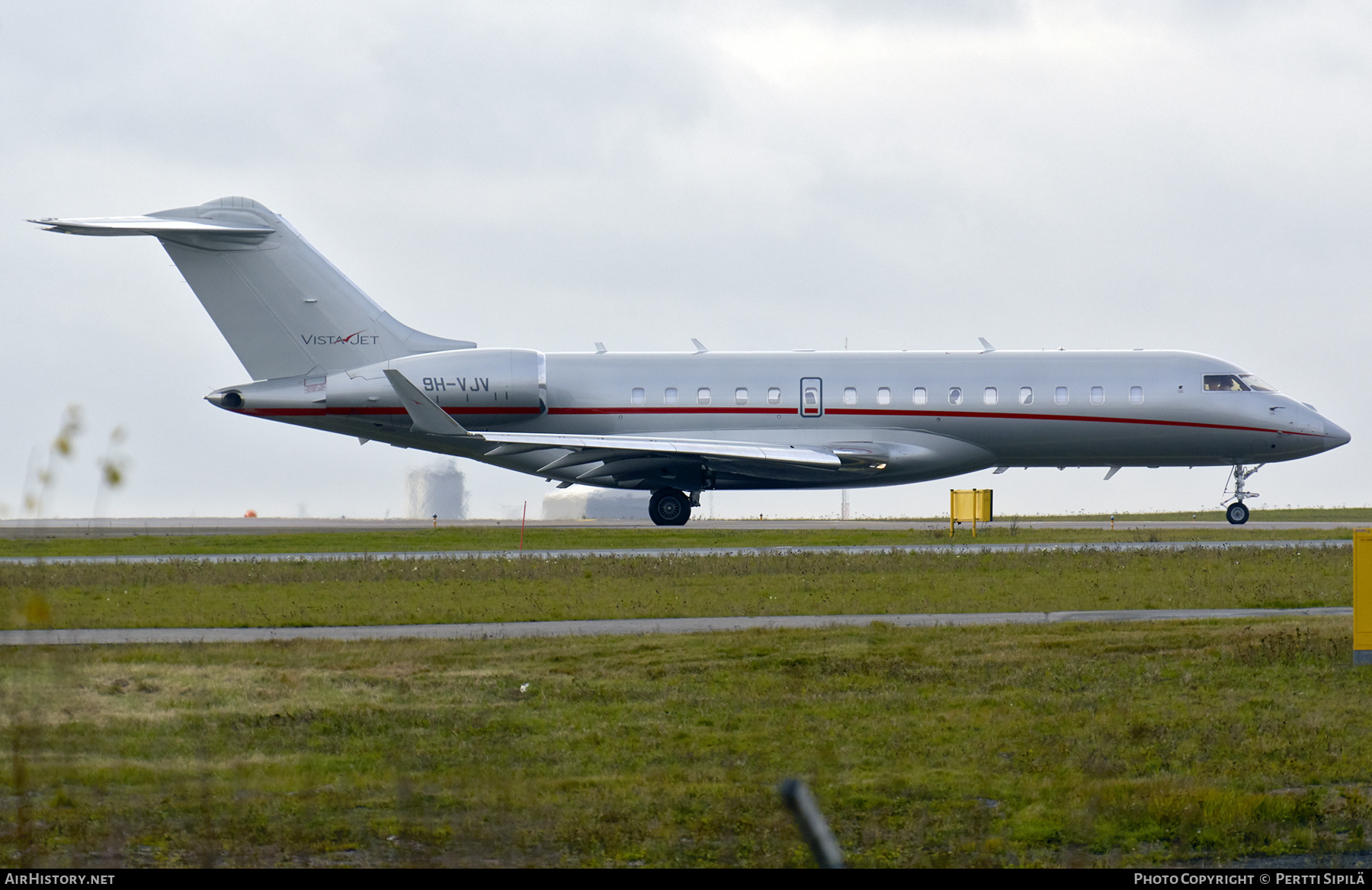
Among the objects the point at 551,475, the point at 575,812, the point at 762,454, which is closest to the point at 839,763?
the point at 575,812

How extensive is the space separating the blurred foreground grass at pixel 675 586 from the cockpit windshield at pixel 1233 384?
10598 millimetres

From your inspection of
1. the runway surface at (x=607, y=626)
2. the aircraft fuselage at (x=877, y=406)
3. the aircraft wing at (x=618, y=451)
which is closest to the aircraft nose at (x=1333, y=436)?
the aircraft fuselage at (x=877, y=406)

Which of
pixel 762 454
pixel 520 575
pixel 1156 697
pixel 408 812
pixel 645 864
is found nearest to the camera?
pixel 645 864

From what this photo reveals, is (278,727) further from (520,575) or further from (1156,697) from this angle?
(520,575)

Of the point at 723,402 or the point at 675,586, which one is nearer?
the point at 675,586

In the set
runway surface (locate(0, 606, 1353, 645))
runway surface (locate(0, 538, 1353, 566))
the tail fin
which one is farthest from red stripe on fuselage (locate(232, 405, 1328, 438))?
runway surface (locate(0, 606, 1353, 645))

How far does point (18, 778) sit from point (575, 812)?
358 centimetres

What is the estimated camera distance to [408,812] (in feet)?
26.1

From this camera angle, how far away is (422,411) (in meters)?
33.4

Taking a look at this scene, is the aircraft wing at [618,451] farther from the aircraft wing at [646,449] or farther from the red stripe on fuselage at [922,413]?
the red stripe on fuselage at [922,413]

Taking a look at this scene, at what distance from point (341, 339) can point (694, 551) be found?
46.5 ft

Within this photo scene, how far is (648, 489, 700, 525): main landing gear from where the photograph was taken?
36.1 meters

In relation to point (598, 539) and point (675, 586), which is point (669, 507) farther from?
point (675, 586)

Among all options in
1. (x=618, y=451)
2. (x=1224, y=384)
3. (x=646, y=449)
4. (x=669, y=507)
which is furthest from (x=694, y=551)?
(x=1224, y=384)
